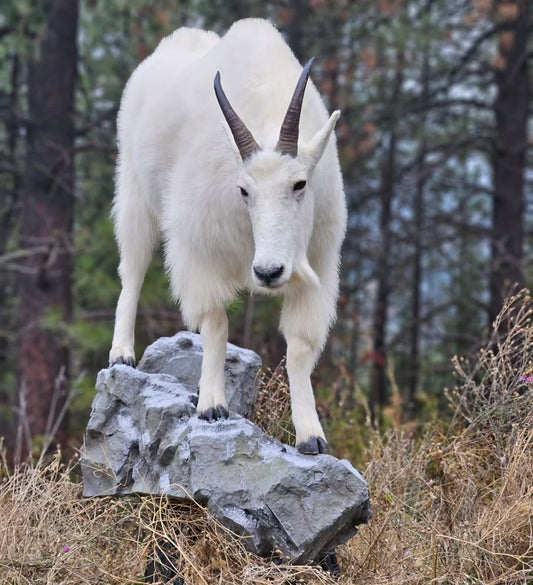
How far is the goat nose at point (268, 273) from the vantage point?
3645 mm

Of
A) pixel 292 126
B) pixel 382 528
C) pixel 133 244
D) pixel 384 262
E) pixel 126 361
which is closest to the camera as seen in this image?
pixel 292 126

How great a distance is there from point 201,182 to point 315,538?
1747 millimetres

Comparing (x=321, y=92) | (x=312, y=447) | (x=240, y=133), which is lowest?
(x=312, y=447)

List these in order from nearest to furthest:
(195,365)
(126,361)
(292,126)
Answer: (292,126), (126,361), (195,365)

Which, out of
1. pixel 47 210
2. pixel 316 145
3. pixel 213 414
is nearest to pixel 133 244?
pixel 213 414

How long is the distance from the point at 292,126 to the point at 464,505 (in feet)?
6.84

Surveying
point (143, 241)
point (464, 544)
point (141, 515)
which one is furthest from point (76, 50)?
point (464, 544)

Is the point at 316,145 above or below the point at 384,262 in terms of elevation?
above

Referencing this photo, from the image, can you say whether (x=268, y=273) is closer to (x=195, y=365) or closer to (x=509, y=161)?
(x=195, y=365)

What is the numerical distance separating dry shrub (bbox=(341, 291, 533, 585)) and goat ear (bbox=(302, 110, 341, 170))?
1.44 m

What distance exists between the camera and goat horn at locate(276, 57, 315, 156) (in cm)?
381

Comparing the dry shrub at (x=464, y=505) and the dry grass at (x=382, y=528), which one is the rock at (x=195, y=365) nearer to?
the dry grass at (x=382, y=528)

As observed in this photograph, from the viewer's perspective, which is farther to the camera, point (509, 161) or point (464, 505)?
point (509, 161)

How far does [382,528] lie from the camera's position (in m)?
4.28
